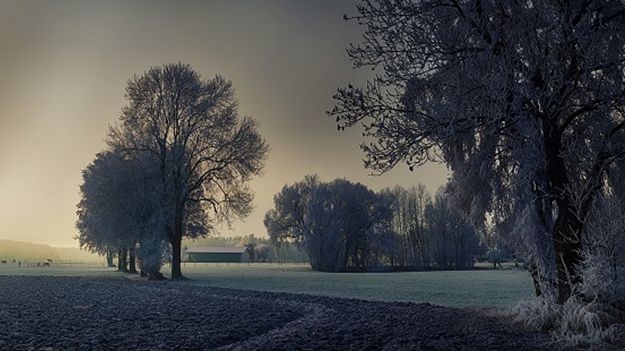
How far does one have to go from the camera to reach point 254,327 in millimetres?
13359

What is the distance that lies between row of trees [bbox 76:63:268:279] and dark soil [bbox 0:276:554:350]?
59.4ft

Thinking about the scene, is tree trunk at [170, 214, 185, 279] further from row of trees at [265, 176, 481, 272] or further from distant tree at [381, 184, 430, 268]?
distant tree at [381, 184, 430, 268]

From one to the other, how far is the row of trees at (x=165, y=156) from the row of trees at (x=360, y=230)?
3558 cm

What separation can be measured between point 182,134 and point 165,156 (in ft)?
6.91

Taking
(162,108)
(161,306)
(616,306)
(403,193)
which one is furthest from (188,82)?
(403,193)

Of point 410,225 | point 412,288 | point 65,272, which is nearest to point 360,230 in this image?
point 410,225

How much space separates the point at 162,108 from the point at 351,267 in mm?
47375

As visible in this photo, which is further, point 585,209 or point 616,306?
point 585,209

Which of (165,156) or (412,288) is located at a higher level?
(165,156)

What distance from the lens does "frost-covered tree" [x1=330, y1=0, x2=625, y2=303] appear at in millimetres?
11680

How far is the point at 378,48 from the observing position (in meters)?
12.7

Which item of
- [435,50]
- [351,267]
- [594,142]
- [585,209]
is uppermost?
[435,50]

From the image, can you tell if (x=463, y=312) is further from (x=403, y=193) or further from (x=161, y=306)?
(x=403, y=193)

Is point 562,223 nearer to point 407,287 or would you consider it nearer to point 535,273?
point 535,273
